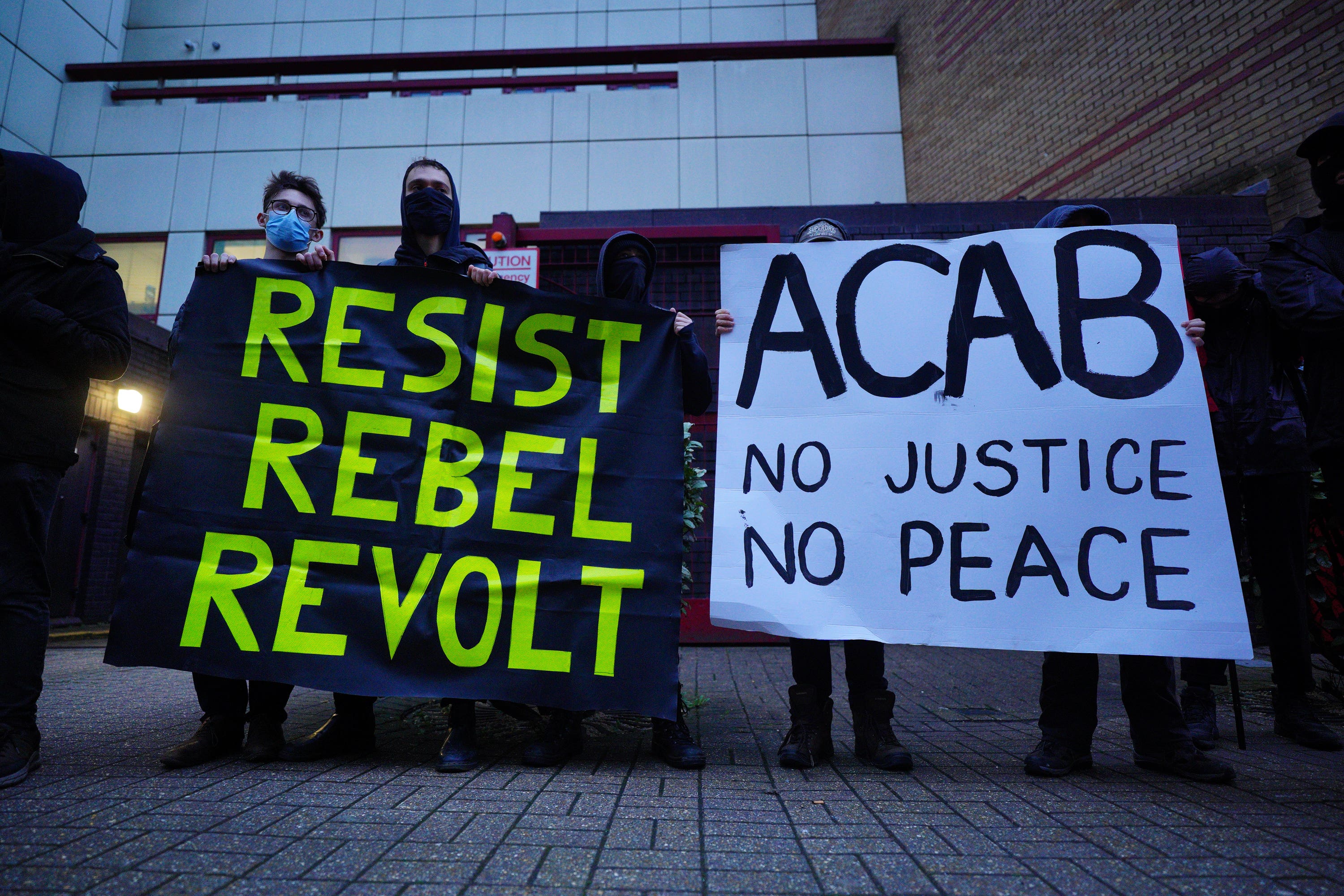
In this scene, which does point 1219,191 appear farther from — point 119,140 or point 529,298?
point 119,140

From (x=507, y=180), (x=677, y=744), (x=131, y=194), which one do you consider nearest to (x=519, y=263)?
(x=507, y=180)

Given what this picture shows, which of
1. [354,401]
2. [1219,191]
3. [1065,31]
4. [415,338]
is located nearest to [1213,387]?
[415,338]

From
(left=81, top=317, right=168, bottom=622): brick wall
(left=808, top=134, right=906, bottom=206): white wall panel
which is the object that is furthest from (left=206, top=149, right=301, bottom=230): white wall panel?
(left=808, top=134, right=906, bottom=206): white wall panel

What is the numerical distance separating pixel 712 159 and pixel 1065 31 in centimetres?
510

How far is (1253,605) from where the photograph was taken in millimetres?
A: 4824

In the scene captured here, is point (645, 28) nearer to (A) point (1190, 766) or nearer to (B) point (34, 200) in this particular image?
(B) point (34, 200)

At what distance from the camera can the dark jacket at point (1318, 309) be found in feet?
8.31

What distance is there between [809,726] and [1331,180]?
2.76 metres

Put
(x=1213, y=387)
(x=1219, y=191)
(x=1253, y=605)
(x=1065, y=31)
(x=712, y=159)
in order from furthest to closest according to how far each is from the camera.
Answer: (x=712, y=159) → (x=1065, y=31) → (x=1219, y=191) → (x=1253, y=605) → (x=1213, y=387)

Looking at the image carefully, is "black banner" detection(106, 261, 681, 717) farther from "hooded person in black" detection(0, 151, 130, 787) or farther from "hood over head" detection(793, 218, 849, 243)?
"hood over head" detection(793, 218, 849, 243)

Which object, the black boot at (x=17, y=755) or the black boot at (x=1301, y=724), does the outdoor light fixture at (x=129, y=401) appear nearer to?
the black boot at (x=17, y=755)

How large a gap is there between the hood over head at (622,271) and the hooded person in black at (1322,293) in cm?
237

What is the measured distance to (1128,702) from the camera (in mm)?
2826

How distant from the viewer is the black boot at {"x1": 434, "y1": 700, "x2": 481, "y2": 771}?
8.91 feet
